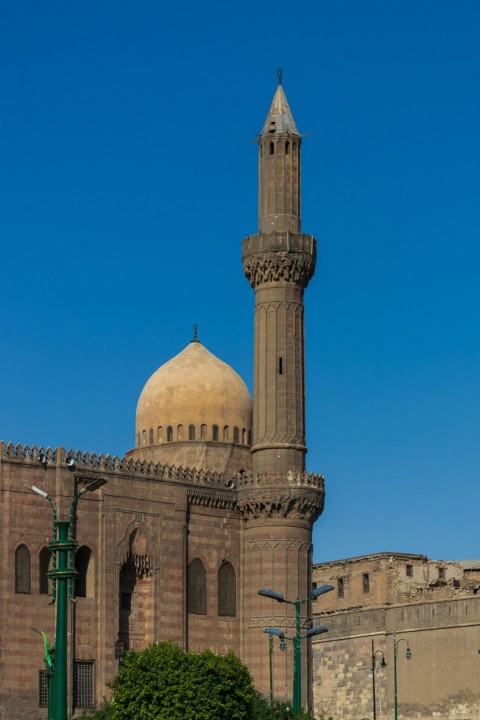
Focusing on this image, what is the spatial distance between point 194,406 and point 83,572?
9056 mm

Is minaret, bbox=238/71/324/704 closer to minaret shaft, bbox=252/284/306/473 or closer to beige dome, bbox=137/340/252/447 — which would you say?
minaret shaft, bbox=252/284/306/473

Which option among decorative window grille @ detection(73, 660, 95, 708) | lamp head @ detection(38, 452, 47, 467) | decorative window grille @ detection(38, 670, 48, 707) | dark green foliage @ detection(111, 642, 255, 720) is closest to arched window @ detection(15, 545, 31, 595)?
decorative window grille @ detection(38, 670, 48, 707)

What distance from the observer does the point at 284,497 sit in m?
49.4

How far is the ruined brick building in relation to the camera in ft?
149

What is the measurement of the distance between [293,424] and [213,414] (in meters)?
4.64

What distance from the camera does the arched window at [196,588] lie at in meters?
49.2

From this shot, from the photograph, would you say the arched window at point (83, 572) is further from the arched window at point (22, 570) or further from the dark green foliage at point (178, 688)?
the dark green foliage at point (178, 688)

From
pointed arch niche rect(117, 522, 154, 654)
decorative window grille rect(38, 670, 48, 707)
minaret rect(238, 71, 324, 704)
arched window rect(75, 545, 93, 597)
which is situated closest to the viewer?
decorative window grille rect(38, 670, 48, 707)

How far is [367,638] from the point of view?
6488 centimetres

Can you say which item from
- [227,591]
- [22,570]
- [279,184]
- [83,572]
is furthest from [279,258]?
[22,570]

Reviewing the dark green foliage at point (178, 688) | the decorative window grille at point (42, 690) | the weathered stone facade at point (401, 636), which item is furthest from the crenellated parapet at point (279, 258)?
the weathered stone facade at point (401, 636)

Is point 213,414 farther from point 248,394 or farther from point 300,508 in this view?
point 300,508

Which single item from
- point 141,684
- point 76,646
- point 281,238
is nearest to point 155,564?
point 76,646

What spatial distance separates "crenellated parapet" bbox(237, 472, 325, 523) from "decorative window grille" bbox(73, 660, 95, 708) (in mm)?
7246
